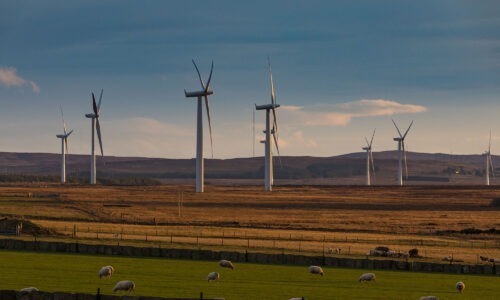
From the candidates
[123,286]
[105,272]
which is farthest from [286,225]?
[123,286]

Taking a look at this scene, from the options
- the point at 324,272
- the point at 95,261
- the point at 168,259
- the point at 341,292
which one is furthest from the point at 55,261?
the point at 341,292

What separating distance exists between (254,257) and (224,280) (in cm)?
1148

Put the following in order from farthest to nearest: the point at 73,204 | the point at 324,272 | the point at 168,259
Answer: the point at 73,204
the point at 168,259
the point at 324,272

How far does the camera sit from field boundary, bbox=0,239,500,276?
54.3 m

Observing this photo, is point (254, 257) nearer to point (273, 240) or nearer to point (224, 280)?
point (224, 280)

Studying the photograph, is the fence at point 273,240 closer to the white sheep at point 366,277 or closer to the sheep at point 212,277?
the white sheep at point 366,277

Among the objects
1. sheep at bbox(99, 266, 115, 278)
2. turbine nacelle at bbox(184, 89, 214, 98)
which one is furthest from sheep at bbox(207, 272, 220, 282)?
turbine nacelle at bbox(184, 89, 214, 98)

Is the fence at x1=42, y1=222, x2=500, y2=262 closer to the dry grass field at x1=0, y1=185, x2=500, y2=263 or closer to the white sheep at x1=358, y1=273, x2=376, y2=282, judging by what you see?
the dry grass field at x1=0, y1=185, x2=500, y2=263

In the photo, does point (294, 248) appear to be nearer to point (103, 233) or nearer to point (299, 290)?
point (103, 233)

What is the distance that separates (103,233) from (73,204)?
63.5 meters

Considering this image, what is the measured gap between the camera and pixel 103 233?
261 feet

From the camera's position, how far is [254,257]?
56969 millimetres

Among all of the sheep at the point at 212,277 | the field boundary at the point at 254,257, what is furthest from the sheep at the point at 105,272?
the field boundary at the point at 254,257

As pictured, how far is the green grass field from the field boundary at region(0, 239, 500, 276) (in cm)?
191
